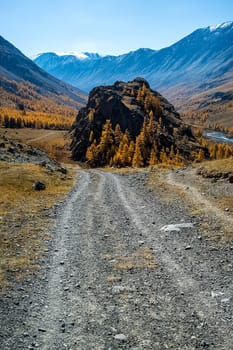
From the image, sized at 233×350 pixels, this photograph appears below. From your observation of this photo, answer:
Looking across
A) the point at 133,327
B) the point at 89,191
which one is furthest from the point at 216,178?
the point at 133,327

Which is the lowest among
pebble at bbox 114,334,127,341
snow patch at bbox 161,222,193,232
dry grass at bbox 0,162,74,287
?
dry grass at bbox 0,162,74,287

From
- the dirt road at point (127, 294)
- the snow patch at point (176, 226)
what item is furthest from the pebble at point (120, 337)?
the snow patch at point (176, 226)

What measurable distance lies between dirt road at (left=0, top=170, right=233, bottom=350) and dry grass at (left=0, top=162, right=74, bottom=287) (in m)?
1.04

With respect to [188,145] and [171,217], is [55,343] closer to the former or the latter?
[171,217]

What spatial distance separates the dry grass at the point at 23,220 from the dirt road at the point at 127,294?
1038 mm

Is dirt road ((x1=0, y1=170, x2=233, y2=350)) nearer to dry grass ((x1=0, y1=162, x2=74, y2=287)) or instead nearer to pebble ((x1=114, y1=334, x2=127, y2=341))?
pebble ((x1=114, y1=334, x2=127, y2=341))

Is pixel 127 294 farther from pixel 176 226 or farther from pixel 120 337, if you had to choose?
pixel 176 226

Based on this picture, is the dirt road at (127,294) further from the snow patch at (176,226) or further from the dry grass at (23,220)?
the dry grass at (23,220)

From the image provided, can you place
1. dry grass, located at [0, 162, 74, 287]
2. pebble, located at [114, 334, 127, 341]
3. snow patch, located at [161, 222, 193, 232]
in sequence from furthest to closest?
1. snow patch, located at [161, 222, 193, 232]
2. dry grass, located at [0, 162, 74, 287]
3. pebble, located at [114, 334, 127, 341]

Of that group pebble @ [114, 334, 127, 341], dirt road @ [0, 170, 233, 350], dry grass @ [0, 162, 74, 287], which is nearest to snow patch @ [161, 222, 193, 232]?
dirt road @ [0, 170, 233, 350]

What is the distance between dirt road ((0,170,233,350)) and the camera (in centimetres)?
1189

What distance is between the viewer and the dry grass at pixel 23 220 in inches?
701

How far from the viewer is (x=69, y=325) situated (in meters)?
12.7

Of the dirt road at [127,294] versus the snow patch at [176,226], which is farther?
the snow patch at [176,226]
